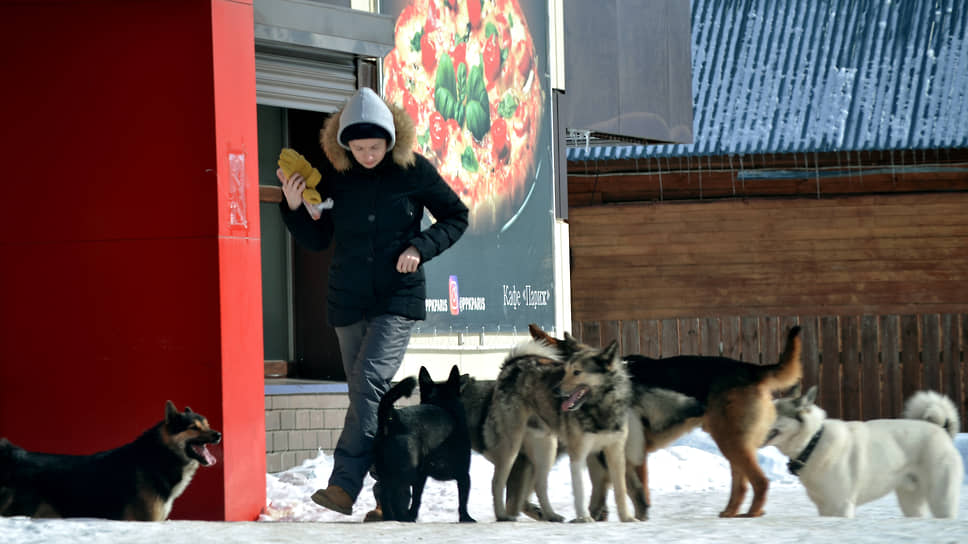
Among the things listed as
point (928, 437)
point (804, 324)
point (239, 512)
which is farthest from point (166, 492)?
point (804, 324)

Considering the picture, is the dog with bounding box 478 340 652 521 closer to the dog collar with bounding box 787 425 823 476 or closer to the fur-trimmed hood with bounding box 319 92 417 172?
the dog collar with bounding box 787 425 823 476

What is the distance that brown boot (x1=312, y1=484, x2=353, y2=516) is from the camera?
6355 mm

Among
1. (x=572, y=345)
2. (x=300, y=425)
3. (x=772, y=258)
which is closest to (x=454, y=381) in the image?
(x=572, y=345)

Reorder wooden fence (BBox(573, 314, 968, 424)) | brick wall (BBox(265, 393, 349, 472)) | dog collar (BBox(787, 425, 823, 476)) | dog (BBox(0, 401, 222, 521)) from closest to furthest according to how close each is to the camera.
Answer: dog (BBox(0, 401, 222, 521))
dog collar (BBox(787, 425, 823, 476))
brick wall (BBox(265, 393, 349, 472))
wooden fence (BBox(573, 314, 968, 424))

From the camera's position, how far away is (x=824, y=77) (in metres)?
22.9

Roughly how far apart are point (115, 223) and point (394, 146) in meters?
1.46

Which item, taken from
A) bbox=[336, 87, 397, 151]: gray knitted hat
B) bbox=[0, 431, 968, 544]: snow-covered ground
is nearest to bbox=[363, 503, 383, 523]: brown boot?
bbox=[0, 431, 968, 544]: snow-covered ground

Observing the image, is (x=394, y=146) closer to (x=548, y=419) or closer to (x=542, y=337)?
(x=542, y=337)

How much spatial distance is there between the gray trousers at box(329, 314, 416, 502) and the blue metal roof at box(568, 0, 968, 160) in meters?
15.9

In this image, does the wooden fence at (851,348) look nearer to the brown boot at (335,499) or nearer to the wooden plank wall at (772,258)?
the wooden plank wall at (772,258)

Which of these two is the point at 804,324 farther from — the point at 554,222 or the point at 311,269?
the point at 311,269

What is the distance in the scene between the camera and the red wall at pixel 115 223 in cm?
663

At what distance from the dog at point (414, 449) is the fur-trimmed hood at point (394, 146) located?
110cm

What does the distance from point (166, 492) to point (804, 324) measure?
14.7 m
